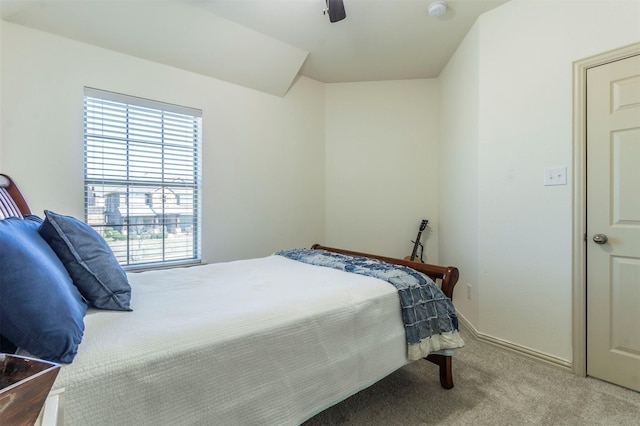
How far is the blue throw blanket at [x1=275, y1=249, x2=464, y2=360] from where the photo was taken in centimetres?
150

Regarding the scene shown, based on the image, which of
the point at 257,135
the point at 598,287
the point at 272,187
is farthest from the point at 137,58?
the point at 598,287

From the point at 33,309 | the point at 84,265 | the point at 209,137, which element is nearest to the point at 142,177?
the point at 209,137

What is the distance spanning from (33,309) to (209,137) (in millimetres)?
2301

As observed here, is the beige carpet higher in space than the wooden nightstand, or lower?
lower

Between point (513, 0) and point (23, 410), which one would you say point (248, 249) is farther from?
point (513, 0)

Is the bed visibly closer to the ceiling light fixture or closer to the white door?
the white door

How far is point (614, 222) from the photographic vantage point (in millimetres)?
1801

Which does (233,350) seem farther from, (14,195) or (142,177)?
(142,177)

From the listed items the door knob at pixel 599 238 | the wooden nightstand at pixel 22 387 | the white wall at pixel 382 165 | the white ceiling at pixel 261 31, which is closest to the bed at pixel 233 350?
the wooden nightstand at pixel 22 387

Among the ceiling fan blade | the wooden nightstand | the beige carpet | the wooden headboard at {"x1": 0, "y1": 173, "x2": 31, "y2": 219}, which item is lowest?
the beige carpet

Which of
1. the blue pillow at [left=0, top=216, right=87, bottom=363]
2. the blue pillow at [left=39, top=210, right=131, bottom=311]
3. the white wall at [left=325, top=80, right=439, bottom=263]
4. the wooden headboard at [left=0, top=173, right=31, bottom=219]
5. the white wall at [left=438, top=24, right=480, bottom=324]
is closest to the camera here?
the blue pillow at [left=0, top=216, right=87, bottom=363]

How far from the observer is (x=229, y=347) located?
986 mm

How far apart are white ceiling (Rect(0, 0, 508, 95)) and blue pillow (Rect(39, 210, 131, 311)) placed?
179 centimetres

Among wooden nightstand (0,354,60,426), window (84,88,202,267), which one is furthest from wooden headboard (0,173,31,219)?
wooden nightstand (0,354,60,426)
